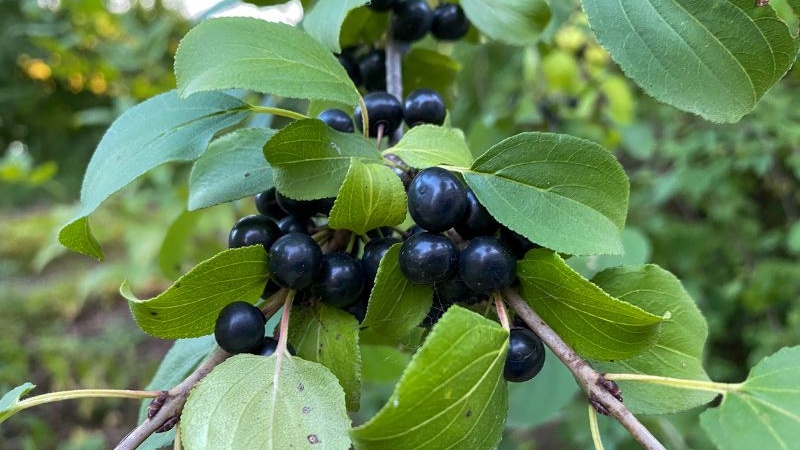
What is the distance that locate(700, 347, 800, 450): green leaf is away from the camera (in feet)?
1.43

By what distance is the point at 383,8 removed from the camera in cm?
84

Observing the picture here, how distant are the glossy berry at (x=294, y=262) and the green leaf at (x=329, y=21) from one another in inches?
8.8

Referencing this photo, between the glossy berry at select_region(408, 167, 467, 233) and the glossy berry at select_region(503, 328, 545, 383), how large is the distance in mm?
112

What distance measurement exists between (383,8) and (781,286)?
1868mm

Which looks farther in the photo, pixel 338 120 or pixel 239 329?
pixel 338 120

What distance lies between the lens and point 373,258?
0.58 m

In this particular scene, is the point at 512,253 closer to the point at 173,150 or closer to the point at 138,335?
the point at 173,150

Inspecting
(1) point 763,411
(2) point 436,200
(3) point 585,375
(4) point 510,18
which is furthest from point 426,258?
(4) point 510,18

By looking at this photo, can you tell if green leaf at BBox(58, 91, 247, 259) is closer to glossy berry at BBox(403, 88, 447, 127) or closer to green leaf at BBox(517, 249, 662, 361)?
glossy berry at BBox(403, 88, 447, 127)

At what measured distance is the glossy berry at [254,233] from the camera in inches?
23.1

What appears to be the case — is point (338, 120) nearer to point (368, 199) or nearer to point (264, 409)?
point (368, 199)

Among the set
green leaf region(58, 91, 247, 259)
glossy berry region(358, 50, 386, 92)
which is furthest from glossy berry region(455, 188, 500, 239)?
glossy berry region(358, 50, 386, 92)

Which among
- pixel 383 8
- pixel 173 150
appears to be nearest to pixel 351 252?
pixel 173 150

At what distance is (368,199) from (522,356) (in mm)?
184
